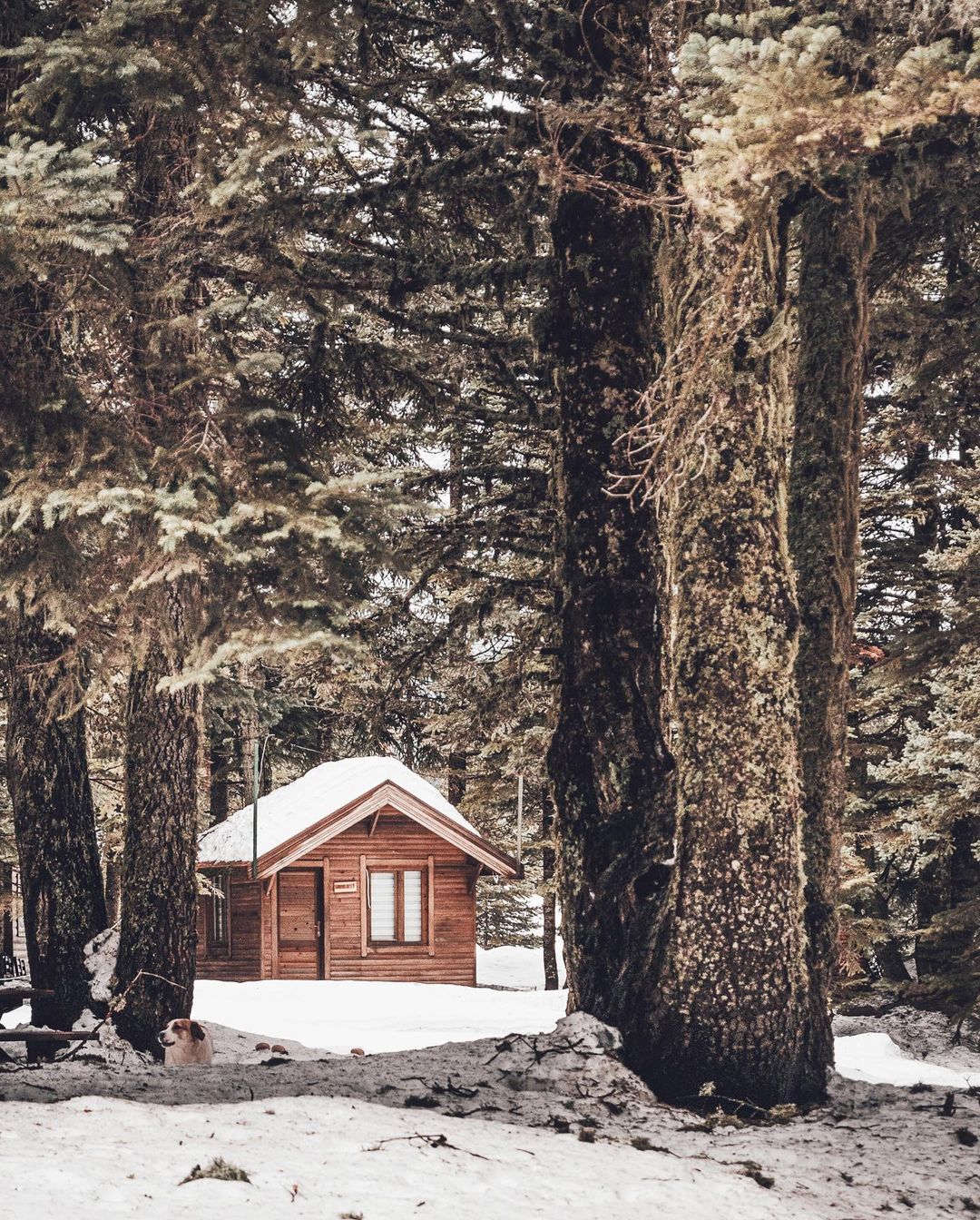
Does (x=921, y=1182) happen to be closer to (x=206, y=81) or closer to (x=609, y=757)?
(x=609, y=757)

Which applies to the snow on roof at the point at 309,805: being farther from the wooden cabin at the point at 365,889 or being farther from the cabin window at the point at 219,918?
the cabin window at the point at 219,918

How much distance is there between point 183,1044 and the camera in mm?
9039

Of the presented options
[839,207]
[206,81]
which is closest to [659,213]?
[839,207]

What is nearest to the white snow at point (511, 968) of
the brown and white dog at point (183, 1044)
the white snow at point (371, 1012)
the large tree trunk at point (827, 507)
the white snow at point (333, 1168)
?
the white snow at point (371, 1012)

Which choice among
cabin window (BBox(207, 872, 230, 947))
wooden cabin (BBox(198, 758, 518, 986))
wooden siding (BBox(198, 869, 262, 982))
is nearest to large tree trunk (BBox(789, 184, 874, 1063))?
wooden cabin (BBox(198, 758, 518, 986))

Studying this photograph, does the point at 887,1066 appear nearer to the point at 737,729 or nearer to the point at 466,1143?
the point at 737,729

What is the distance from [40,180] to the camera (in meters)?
6.11

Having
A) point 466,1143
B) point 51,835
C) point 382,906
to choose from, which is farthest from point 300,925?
point 466,1143

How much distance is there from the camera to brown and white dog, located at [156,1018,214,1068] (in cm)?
898

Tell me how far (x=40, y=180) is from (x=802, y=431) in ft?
16.7

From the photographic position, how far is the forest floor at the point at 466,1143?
14.3 feet

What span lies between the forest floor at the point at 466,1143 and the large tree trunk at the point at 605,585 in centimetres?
49

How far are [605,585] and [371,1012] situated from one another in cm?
1221

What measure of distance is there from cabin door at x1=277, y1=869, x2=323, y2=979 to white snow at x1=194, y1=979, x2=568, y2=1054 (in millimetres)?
5435
